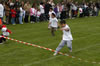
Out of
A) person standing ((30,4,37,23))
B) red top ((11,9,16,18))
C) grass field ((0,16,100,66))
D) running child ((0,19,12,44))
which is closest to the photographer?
grass field ((0,16,100,66))

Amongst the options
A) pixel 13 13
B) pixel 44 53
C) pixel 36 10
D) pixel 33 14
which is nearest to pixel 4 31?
pixel 44 53

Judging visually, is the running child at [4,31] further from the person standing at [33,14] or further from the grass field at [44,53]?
the person standing at [33,14]

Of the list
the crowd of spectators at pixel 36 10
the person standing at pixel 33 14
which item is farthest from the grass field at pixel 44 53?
the person standing at pixel 33 14

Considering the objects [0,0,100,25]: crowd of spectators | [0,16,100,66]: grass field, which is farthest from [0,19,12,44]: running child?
[0,0,100,25]: crowd of spectators

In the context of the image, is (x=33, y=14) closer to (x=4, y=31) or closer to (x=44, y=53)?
(x=4, y=31)

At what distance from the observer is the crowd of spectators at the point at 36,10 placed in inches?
808

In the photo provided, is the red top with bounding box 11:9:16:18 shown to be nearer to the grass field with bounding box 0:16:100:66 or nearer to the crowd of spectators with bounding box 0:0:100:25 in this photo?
the crowd of spectators with bounding box 0:0:100:25

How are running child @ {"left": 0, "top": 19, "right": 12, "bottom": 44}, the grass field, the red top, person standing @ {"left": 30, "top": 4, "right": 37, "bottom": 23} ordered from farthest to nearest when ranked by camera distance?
person standing @ {"left": 30, "top": 4, "right": 37, "bottom": 23}
the red top
running child @ {"left": 0, "top": 19, "right": 12, "bottom": 44}
the grass field

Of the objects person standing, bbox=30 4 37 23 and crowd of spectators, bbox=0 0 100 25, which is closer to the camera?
crowd of spectators, bbox=0 0 100 25

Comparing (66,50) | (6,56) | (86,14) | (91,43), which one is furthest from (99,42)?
(86,14)

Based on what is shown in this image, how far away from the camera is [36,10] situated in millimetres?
22688

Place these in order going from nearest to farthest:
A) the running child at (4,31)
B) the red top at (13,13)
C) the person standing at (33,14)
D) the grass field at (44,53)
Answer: the grass field at (44,53) → the running child at (4,31) → the red top at (13,13) → the person standing at (33,14)

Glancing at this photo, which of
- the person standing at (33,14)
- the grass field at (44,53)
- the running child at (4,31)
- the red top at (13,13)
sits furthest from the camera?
the person standing at (33,14)

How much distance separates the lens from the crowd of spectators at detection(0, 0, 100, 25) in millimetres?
20531
